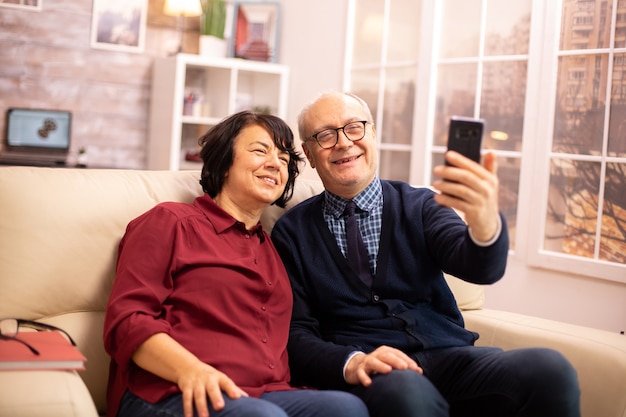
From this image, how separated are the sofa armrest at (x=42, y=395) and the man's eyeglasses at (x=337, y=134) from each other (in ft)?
3.07

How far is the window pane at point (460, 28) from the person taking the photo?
3.88m

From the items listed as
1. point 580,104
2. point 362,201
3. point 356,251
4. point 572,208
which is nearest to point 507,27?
point 580,104

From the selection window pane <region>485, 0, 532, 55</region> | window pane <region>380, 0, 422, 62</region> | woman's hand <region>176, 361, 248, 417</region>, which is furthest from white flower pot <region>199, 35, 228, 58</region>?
woman's hand <region>176, 361, 248, 417</region>

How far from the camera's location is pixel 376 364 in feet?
5.51

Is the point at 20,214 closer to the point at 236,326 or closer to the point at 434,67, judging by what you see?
the point at 236,326

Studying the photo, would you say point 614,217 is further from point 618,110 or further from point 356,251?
point 356,251


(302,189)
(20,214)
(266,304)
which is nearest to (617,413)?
(266,304)

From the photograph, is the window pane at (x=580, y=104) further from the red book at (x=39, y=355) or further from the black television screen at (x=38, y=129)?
the black television screen at (x=38, y=129)

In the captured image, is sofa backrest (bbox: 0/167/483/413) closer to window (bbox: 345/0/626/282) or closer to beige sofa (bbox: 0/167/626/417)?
beige sofa (bbox: 0/167/626/417)

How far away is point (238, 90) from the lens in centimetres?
530

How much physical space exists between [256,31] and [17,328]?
Result: 381 centimetres

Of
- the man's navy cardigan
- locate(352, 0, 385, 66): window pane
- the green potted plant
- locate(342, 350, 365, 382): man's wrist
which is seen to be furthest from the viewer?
the green potted plant

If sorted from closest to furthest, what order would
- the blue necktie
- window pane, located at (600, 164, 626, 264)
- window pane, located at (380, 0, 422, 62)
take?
the blue necktie → window pane, located at (600, 164, 626, 264) → window pane, located at (380, 0, 422, 62)

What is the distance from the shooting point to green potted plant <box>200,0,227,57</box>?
4926 millimetres
